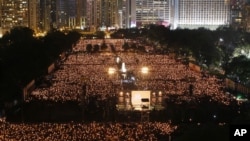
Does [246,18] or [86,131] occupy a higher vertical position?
[246,18]

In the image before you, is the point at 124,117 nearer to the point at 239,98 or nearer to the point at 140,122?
the point at 140,122

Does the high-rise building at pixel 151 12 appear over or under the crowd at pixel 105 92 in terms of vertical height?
over

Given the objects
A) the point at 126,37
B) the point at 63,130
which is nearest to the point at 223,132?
the point at 63,130

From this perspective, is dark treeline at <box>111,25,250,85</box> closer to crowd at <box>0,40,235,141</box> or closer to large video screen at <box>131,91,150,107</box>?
crowd at <box>0,40,235,141</box>

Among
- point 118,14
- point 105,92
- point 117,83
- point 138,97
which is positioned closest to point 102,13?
point 118,14

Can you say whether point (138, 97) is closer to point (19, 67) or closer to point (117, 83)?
point (117, 83)

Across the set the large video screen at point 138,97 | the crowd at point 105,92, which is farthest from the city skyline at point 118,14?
the large video screen at point 138,97

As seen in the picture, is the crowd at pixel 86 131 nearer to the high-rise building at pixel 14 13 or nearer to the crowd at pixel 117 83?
the crowd at pixel 117 83

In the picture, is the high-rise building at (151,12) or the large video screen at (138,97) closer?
the large video screen at (138,97)
